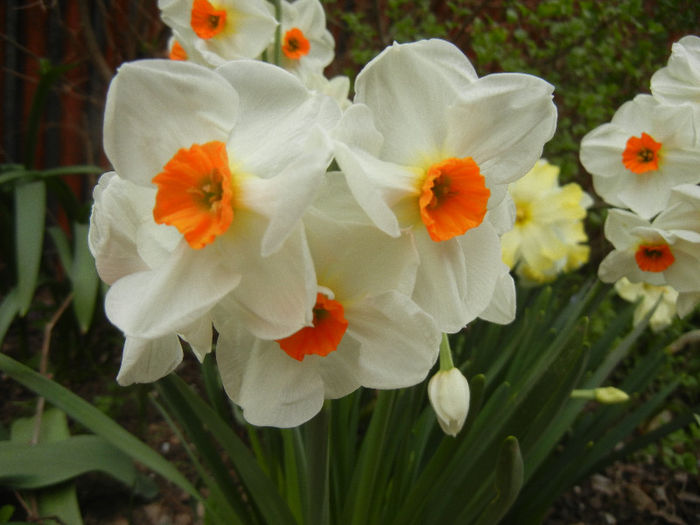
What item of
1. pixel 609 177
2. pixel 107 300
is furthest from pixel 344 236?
pixel 609 177

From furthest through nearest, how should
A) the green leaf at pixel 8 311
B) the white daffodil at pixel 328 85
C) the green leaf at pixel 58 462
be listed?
1. the green leaf at pixel 8 311
2. the white daffodil at pixel 328 85
3. the green leaf at pixel 58 462

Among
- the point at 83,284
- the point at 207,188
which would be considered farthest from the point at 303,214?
the point at 83,284

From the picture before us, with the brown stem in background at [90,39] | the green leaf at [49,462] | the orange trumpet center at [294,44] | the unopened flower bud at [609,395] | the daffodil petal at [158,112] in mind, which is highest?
the daffodil petal at [158,112]

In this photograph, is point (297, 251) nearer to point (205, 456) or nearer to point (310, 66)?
point (205, 456)

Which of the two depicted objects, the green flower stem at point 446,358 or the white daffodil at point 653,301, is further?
the white daffodil at point 653,301

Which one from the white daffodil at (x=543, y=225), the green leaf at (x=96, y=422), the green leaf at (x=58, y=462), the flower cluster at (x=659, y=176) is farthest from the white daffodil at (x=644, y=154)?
the green leaf at (x=58, y=462)

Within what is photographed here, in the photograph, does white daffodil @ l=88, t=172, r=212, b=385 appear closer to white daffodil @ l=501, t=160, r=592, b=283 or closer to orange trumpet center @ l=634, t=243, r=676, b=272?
orange trumpet center @ l=634, t=243, r=676, b=272

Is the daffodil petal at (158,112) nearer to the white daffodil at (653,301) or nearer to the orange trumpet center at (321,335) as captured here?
the orange trumpet center at (321,335)

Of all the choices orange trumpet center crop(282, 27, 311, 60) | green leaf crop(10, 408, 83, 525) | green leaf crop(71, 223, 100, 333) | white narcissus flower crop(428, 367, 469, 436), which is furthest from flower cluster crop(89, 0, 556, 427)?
green leaf crop(71, 223, 100, 333)
